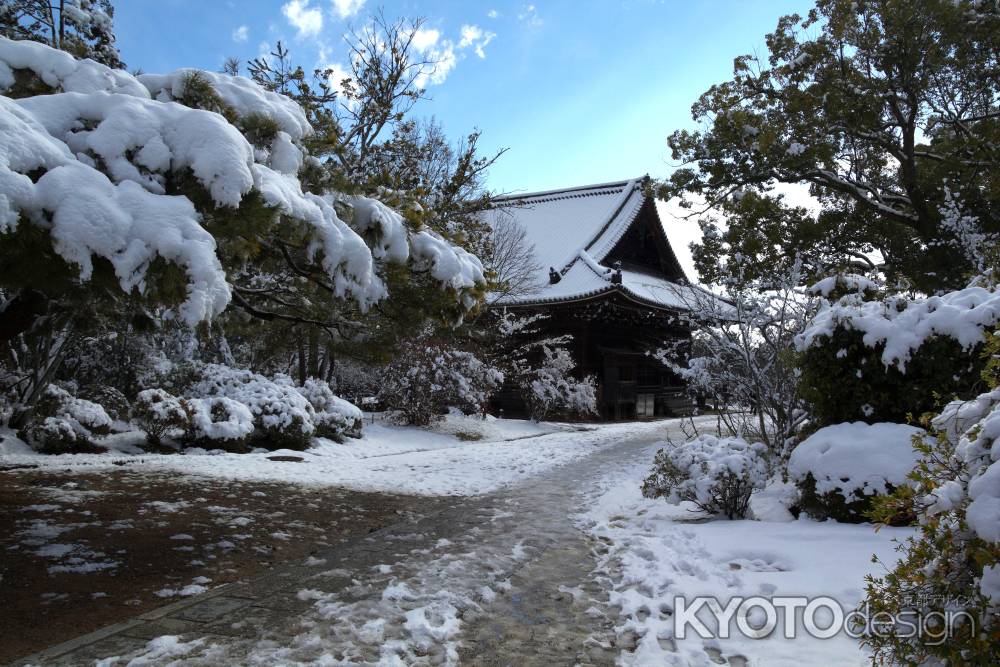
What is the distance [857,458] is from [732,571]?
1501 millimetres

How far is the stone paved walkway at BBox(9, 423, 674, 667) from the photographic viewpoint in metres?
2.77

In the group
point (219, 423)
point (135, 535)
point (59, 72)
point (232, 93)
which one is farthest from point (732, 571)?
point (219, 423)

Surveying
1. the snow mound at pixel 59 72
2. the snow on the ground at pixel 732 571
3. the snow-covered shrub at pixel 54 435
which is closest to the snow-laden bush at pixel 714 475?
the snow on the ground at pixel 732 571

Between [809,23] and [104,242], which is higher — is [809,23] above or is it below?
above

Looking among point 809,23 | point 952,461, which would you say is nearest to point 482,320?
point 809,23

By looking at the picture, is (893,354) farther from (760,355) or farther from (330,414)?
(330,414)

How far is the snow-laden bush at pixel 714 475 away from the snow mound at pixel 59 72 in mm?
5213

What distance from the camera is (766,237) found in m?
11.6

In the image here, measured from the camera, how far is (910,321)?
486 cm

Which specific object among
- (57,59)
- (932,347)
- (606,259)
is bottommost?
(932,347)

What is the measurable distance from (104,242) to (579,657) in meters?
3.04

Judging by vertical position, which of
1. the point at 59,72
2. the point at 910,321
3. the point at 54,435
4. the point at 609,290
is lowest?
the point at 54,435

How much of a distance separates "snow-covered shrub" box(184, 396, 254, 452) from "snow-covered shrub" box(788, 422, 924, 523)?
27.3 feet

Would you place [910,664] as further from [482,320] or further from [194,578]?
[482,320]
